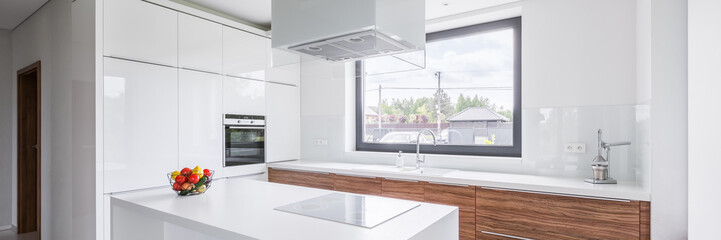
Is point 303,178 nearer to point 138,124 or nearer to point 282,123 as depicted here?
point 282,123

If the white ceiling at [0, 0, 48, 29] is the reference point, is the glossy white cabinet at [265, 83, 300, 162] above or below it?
below

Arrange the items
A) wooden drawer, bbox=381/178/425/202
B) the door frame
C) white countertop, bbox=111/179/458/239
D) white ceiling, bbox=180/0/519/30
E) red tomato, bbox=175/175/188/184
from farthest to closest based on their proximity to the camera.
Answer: the door frame
white ceiling, bbox=180/0/519/30
wooden drawer, bbox=381/178/425/202
red tomato, bbox=175/175/188/184
white countertop, bbox=111/179/458/239

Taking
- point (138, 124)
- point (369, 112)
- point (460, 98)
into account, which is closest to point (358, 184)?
point (369, 112)

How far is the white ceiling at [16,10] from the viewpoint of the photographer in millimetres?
3205

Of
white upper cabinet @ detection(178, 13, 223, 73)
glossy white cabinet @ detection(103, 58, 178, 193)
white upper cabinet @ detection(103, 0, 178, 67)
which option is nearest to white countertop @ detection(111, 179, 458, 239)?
glossy white cabinet @ detection(103, 58, 178, 193)

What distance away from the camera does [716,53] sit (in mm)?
1468

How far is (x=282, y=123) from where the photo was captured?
3.95 m

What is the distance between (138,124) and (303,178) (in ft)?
4.75

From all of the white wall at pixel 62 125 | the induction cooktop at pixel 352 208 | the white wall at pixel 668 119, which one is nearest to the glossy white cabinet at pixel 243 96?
the white wall at pixel 62 125

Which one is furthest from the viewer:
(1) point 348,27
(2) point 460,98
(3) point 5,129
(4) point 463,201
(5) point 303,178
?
(3) point 5,129

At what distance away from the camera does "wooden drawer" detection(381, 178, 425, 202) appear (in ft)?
8.89

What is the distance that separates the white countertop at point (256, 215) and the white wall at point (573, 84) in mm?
794

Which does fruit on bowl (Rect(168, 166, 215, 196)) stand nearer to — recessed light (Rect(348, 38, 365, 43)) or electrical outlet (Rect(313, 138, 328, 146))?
recessed light (Rect(348, 38, 365, 43))

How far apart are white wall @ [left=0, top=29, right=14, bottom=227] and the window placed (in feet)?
13.5
